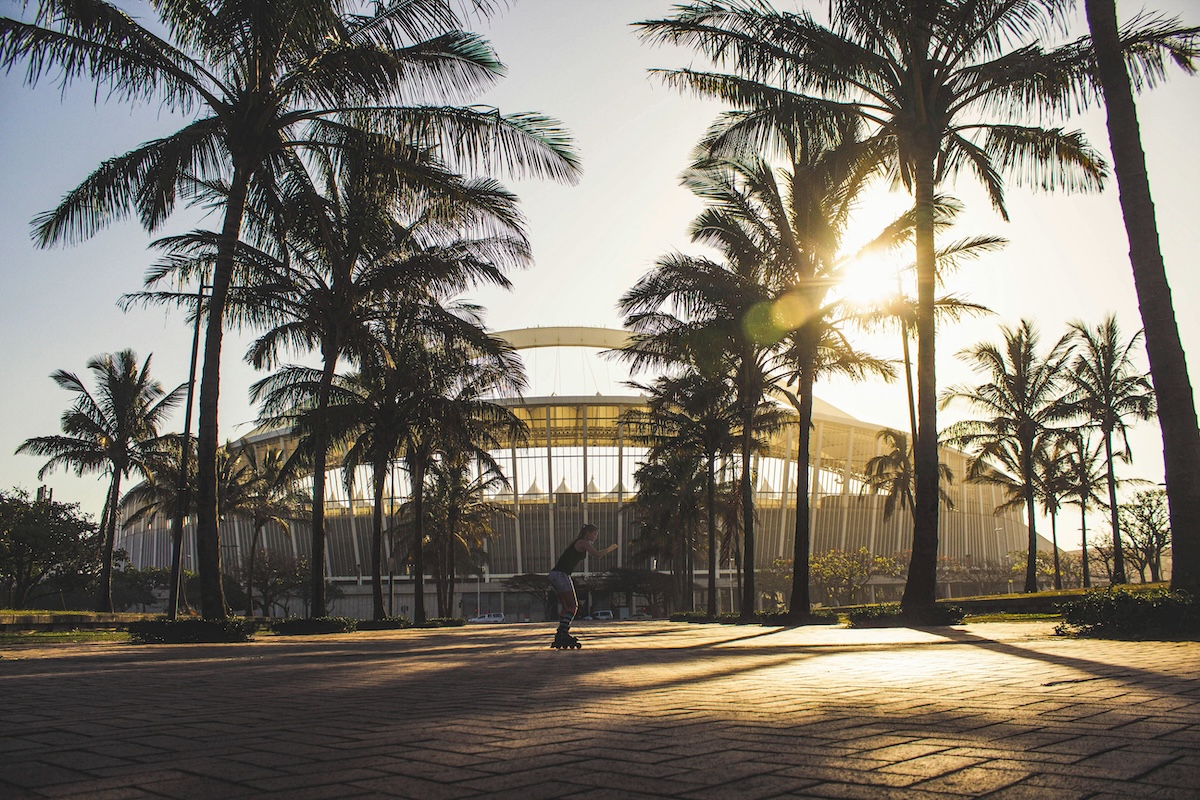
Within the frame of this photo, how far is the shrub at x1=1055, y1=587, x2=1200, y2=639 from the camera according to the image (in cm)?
947

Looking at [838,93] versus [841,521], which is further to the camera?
[841,521]

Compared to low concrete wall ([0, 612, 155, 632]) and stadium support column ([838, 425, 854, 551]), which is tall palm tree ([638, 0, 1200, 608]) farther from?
stadium support column ([838, 425, 854, 551])

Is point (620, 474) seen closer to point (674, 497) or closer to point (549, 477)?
point (549, 477)

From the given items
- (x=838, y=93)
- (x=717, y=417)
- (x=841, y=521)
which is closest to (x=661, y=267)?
(x=838, y=93)

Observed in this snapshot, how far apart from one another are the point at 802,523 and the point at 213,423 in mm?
13634

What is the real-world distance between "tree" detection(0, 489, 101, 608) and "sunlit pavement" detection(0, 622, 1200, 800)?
3203cm

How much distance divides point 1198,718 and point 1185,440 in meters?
8.02

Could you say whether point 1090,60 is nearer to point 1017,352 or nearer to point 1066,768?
point 1066,768

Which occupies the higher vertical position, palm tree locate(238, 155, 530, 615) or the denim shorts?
palm tree locate(238, 155, 530, 615)

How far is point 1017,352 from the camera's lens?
1361 inches

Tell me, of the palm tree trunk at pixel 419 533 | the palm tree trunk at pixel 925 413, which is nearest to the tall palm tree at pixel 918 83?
the palm tree trunk at pixel 925 413

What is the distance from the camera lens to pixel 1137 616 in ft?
32.4

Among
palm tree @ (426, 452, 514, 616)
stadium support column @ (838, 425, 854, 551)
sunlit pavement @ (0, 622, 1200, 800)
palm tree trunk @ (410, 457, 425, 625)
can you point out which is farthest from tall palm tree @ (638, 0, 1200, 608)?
stadium support column @ (838, 425, 854, 551)

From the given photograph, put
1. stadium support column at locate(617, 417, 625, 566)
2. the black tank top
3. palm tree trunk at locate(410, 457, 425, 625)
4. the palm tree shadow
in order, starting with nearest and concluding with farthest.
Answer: the palm tree shadow, the black tank top, palm tree trunk at locate(410, 457, 425, 625), stadium support column at locate(617, 417, 625, 566)
